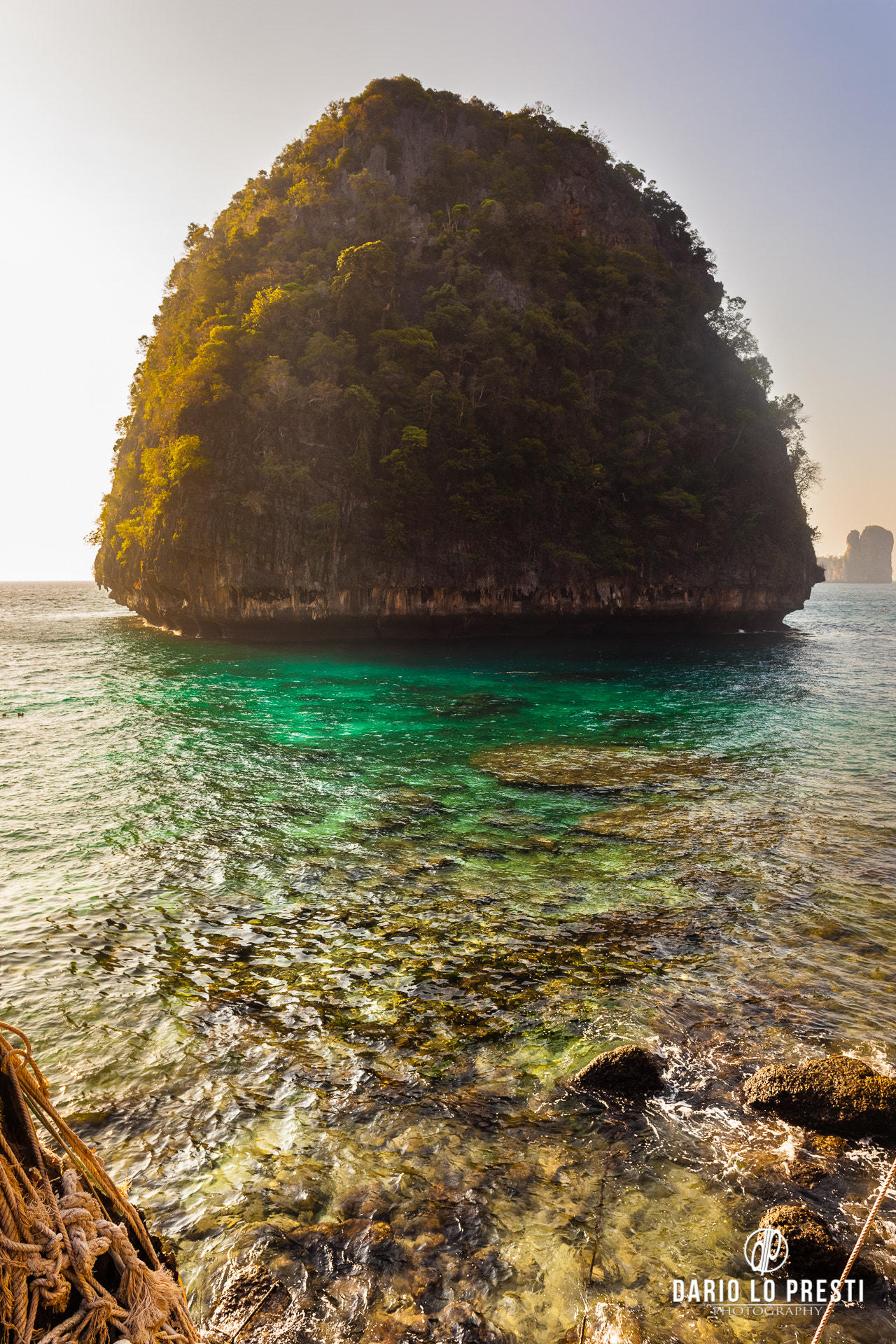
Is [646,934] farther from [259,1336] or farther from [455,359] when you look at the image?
[455,359]

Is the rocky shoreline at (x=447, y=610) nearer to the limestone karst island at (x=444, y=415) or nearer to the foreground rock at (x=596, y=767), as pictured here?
the limestone karst island at (x=444, y=415)

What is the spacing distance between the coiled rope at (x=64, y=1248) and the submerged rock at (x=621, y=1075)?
3.39 m

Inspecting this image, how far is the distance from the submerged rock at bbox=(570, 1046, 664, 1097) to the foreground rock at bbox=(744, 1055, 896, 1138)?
0.67 m

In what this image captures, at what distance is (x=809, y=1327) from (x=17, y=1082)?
12.5 feet

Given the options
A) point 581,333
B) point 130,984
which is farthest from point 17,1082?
point 581,333

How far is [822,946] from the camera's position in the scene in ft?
21.7

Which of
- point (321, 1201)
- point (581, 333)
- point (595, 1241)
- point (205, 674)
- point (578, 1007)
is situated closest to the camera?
point (595, 1241)

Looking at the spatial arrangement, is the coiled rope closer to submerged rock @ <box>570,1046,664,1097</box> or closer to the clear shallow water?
the clear shallow water

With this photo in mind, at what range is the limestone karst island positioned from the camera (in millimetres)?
33188

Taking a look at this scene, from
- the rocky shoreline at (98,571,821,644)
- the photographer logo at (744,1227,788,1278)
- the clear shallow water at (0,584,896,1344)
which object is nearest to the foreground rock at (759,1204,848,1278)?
the photographer logo at (744,1227,788,1278)

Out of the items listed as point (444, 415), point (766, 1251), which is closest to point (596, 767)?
point (766, 1251)

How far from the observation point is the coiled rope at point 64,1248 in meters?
1.45

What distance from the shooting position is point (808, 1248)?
3344mm

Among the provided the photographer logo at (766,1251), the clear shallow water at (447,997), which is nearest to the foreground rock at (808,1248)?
the photographer logo at (766,1251)
